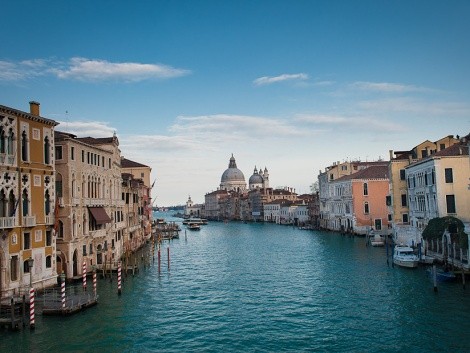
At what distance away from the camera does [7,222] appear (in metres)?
18.5

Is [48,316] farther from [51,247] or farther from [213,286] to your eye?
[213,286]

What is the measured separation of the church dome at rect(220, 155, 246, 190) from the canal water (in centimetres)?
14326

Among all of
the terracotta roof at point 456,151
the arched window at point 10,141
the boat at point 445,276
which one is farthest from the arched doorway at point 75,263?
Result: the terracotta roof at point 456,151

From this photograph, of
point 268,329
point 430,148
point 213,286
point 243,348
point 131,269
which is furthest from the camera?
point 430,148

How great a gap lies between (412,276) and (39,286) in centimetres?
1862

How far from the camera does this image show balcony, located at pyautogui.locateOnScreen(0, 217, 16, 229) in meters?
18.1

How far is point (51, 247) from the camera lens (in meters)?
22.0

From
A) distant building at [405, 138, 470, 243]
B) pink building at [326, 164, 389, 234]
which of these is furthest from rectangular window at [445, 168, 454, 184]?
pink building at [326, 164, 389, 234]

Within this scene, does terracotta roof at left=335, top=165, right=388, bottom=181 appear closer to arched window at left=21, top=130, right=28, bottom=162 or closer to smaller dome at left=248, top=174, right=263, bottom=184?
arched window at left=21, top=130, right=28, bottom=162

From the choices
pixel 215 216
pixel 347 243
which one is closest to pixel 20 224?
pixel 347 243

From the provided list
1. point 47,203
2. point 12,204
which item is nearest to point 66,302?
point 12,204

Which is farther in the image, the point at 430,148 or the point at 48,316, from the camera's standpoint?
the point at 430,148

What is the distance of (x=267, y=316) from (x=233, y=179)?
15498cm

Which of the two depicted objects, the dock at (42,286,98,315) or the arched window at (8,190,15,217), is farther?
the arched window at (8,190,15,217)
